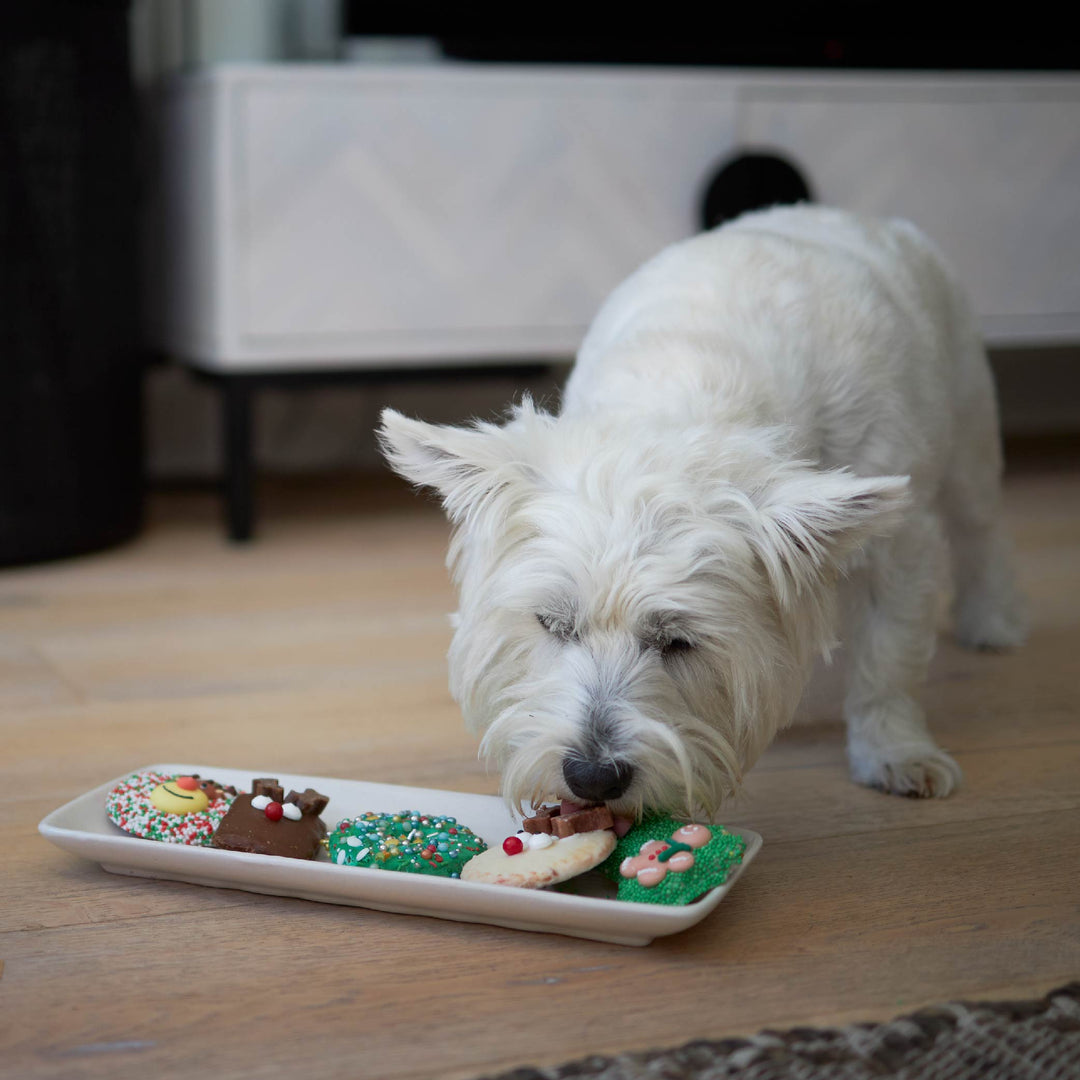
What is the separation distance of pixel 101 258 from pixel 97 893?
70.2 inches

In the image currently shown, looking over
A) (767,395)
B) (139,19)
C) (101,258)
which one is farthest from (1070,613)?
(139,19)

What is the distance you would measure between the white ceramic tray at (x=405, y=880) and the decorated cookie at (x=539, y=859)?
0.06ft

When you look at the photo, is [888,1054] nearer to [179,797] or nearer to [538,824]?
[538,824]

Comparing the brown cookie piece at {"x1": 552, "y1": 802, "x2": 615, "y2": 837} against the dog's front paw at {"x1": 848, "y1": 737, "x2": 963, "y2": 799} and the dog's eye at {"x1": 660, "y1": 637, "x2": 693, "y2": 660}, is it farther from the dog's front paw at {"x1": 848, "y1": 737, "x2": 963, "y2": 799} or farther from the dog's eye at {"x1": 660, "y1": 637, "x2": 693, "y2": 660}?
the dog's front paw at {"x1": 848, "y1": 737, "x2": 963, "y2": 799}

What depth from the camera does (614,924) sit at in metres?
1.27

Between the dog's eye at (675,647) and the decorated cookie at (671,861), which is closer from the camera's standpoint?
the decorated cookie at (671,861)

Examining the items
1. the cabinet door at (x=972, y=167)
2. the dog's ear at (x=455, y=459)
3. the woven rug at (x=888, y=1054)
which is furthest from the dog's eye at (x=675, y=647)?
the cabinet door at (x=972, y=167)

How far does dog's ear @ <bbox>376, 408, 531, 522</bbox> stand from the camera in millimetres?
1449

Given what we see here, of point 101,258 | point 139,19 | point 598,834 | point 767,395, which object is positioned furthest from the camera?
point 139,19

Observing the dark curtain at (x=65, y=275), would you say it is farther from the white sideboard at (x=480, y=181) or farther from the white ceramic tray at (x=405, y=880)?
the white ceramic tray at (x=405, y=880)

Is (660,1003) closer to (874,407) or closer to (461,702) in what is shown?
(461,702)

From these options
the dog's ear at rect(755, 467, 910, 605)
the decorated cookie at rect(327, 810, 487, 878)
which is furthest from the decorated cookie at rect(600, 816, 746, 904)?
the dog's ear at rect(755, 467, 910, 605)

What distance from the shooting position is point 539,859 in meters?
1.31

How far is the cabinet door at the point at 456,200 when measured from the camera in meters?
2.95
